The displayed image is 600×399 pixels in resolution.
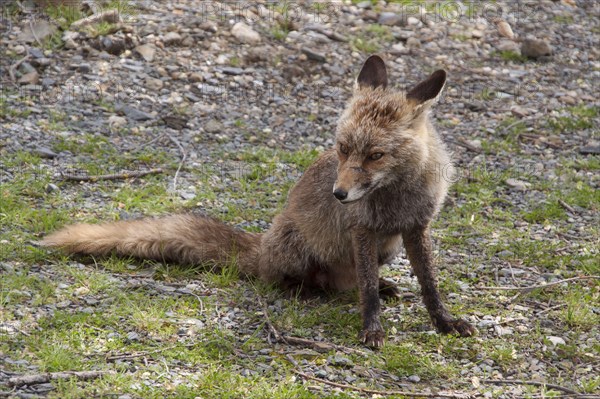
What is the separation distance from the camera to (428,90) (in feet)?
17.2

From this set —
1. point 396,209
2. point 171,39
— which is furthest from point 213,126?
point 396,209

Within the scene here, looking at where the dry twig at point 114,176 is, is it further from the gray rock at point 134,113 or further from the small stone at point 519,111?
the small stone at point 519,111

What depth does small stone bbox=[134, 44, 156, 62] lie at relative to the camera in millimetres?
9320

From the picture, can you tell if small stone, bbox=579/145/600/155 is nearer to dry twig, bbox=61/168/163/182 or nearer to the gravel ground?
the gravel ground

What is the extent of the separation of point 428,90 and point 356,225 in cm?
99

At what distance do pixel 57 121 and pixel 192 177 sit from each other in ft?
5.41

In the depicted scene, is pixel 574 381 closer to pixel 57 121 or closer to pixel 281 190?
pixel 281 190

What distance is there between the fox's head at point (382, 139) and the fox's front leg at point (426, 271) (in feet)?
1.61

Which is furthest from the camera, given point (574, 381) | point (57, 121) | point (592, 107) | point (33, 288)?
point (592, 107)

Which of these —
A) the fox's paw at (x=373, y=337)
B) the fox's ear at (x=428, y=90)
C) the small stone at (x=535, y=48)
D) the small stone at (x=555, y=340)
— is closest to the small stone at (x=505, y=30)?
the small stone at (x=535, y=48)

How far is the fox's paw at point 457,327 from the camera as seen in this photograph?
5320 millimetres

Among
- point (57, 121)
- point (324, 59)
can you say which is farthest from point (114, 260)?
point (324, 59)

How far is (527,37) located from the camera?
10.9m

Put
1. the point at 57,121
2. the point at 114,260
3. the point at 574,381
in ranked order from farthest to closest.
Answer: the point at 57,121 < the point at 114,260 < the point at 574,381
